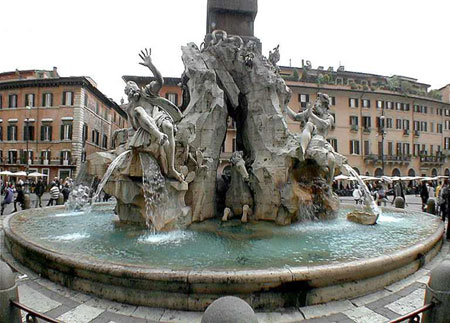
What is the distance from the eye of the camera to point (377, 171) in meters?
44.0

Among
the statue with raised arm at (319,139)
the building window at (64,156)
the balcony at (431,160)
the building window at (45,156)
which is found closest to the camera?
the statue with raised arm at (319,139)

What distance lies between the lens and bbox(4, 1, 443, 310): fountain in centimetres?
384

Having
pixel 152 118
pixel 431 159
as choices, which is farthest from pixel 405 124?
pixel 152 118

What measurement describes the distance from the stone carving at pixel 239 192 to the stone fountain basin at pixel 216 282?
15.1 ft

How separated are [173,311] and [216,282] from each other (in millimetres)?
627

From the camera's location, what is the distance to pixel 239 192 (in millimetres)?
8812

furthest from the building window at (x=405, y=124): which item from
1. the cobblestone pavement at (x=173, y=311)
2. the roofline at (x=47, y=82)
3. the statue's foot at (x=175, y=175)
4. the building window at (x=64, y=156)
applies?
the cobblestone pavement at (x=173, y=311)

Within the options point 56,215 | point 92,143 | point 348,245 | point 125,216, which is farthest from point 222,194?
point 92,143

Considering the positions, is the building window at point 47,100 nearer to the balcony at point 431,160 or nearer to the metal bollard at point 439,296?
the metal bollard at point 439,296

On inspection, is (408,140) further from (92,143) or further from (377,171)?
(92,143)

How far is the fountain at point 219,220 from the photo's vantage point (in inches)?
151

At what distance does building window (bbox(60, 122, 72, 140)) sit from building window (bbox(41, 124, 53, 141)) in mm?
1721

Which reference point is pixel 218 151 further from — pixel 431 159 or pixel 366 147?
pixel 431 159

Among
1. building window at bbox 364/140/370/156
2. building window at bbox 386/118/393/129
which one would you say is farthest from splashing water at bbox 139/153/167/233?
building window at bbox 386/118/393/129
